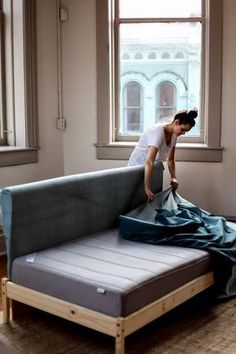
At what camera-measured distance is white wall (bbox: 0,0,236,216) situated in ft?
14.6

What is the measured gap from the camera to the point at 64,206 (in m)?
3.20

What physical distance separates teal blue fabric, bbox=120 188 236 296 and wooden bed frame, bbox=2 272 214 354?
123mm

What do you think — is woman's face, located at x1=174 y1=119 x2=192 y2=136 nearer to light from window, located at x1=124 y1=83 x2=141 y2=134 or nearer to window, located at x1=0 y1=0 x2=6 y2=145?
light from window, located at x1=124 y1=83 x2=141 y2=134

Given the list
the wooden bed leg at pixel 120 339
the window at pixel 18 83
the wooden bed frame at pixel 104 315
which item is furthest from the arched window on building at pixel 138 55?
the wooden bed leg at pixel 120 339

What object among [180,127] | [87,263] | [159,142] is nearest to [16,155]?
[159,142]

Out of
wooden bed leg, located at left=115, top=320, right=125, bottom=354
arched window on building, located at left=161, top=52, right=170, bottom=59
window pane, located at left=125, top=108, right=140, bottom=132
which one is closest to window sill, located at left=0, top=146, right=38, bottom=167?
window pane, located at left=125, top=108, right=140, bottom=132

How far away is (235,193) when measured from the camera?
452 cm

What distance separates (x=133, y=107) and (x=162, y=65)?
454 millimetres

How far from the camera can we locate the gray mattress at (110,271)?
101 inches

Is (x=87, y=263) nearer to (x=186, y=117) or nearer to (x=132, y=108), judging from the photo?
(x=186, y=117)

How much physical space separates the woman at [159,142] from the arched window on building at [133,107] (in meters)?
0.71

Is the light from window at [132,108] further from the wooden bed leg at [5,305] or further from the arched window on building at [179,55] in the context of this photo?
the wooden bed leg at [5,305]

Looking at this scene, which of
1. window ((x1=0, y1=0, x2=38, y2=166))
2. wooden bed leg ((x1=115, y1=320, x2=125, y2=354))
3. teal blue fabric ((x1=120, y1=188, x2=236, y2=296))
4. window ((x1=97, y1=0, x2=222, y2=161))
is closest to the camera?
wooden bed leg ((x1=115, y1=320, x2=125, y2=354))

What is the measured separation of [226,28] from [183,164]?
3.94 ft
